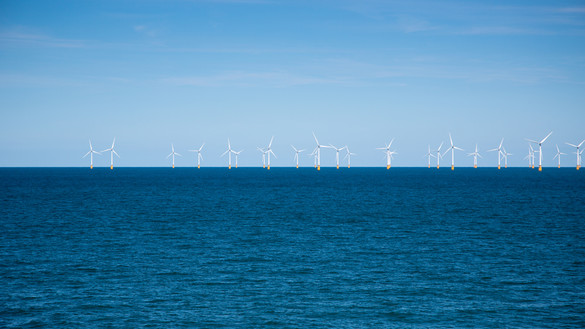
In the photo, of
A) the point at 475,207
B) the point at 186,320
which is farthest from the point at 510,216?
the point at 186,320

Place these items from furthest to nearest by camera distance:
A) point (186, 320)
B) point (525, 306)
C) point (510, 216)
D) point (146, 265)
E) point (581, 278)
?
point (510, 216)
point (146, 265)
point (581, 278)
point (525, 306)
point (186, 320)

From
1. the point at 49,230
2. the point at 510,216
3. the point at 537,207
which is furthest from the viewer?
the point at 537,207

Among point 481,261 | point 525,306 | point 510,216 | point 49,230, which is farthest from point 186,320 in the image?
point 510,216

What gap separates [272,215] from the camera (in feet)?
281

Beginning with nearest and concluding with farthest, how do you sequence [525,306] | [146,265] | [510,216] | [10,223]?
1. [525,306]
2. [146,265]
3. [10,223]
4. [510,216]

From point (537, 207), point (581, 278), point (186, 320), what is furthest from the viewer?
point (537, 207)

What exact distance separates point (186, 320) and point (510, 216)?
66297 mm

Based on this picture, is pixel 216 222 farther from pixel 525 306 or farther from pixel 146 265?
pixel 525 306

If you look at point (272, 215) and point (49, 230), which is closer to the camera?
point (49, 230)

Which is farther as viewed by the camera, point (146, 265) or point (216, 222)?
point (216, 222)

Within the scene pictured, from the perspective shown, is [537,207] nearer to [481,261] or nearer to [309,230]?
[309,230]

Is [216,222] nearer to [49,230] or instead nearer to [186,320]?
[49,230]

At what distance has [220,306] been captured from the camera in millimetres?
32406

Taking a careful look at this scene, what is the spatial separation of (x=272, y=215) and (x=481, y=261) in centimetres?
4468
